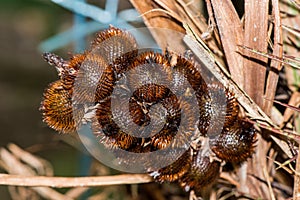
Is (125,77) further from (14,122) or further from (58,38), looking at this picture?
(14,122)

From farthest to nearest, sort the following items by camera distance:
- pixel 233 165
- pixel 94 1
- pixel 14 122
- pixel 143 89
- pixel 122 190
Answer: pixel 14 122, pixel 94 1, pixel 122 190, pixel 233 165, pixel 143 89

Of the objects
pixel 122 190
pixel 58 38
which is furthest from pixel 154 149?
pixel 58 38

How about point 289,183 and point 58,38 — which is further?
point 58,38

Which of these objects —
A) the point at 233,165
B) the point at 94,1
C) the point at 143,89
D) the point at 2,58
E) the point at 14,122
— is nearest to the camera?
the point at 143,89

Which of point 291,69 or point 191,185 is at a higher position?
point 291,69

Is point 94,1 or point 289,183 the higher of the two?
point 94,1

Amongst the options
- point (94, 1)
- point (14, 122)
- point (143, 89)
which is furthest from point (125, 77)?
point (14, 122)

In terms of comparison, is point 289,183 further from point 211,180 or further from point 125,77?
point 125,77

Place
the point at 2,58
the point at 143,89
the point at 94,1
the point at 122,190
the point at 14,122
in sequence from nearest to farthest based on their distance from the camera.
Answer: the point at 143,89 → the point at 122,190 → the point at 94,1 → the point at 14,122 → the point at 2,58

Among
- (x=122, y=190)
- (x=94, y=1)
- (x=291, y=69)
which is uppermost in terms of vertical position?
(x=94, y=1)
